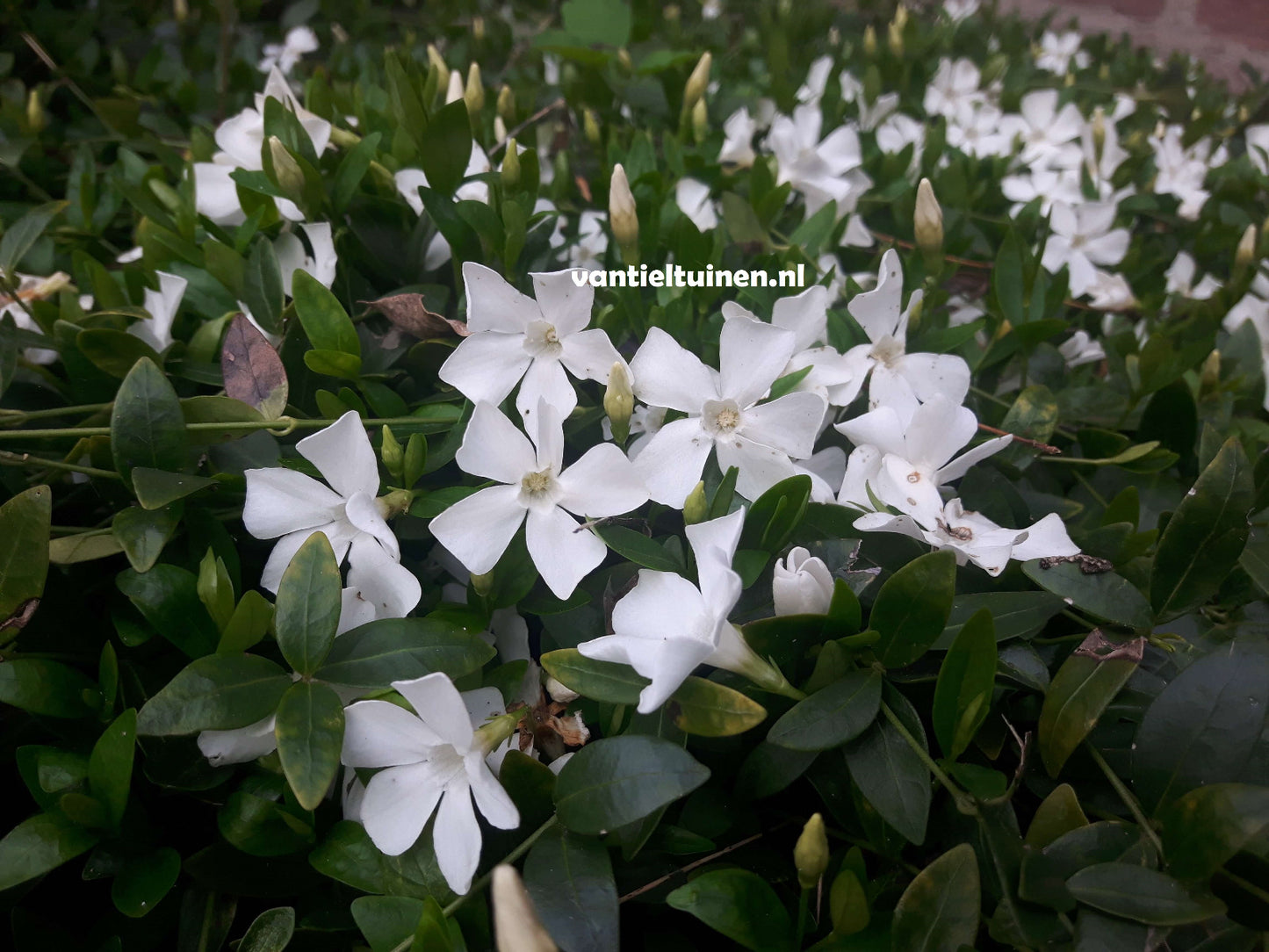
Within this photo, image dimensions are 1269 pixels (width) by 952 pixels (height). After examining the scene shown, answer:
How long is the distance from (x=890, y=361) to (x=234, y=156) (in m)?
0.94

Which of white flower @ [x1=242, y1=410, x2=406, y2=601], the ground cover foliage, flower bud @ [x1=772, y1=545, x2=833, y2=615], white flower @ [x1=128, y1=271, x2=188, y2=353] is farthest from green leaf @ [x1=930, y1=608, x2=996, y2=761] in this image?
white flower @ [x1=128, y1=271, x2=188, y2=353]

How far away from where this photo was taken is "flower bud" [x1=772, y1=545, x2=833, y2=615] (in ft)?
2.23

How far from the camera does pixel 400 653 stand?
0.69 m

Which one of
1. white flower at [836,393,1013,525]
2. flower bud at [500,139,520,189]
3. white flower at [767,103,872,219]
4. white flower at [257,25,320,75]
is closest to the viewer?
white flower at [836,393,1013,525]

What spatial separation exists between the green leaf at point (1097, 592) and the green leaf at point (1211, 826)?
0.52ft

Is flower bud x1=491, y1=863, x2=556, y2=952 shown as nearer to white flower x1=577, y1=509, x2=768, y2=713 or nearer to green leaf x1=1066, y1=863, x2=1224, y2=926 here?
white flower x1=577, y1=509, x2=768, y2=713

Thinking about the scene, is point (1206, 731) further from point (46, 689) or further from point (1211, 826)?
point (46, 689)

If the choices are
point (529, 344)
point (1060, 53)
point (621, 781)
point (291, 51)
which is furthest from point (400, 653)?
point (1060, 53)

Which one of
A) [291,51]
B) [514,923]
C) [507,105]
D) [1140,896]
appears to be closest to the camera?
[514,923]

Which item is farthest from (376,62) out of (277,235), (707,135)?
(277,235)

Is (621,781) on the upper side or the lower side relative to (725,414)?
lower

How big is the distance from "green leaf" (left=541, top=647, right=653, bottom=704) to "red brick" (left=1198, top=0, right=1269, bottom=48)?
4.20 metres

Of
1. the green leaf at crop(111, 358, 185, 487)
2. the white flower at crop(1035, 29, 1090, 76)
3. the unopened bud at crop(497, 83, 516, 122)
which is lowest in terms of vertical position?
the green leaf at crop(111, 358, 185, 487)

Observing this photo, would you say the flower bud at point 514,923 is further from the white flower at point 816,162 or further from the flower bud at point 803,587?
the white flower at point 816,162
